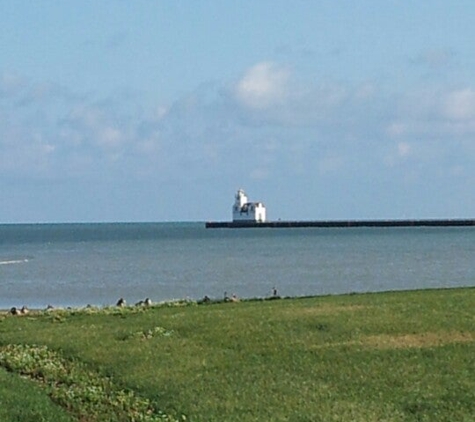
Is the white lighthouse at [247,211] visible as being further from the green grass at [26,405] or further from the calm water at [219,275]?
the green grass at [26,405]

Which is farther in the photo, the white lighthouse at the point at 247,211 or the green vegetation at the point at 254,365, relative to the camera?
the white lighthouse at the point at 247,211

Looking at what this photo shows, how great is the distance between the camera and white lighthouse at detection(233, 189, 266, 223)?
Answer: 597 feet

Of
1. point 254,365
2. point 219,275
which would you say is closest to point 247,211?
point 219,275

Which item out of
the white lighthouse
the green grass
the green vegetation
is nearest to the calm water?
the green vegetation

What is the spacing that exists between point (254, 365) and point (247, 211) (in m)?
168

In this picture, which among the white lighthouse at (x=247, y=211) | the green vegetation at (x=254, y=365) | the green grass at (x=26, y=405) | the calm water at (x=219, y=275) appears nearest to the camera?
the green grass at (x=26, y=405)

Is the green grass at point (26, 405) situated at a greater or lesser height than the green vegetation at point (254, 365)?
lesser

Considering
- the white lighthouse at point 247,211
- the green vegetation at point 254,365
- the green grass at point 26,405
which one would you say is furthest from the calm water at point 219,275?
the white lighthouse at point 247,211

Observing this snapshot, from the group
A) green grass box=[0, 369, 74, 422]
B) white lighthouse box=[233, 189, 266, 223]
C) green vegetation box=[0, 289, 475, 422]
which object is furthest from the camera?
white lighthouse box=[233, 189, 266, 223]

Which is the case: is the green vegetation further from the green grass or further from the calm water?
the calm water

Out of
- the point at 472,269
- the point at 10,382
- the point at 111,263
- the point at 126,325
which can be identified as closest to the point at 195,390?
the point at 10,382

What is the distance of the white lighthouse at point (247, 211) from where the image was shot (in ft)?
597

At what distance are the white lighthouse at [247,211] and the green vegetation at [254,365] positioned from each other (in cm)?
15721

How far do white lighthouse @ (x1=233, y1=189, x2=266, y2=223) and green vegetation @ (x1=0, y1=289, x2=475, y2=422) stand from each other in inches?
6189
